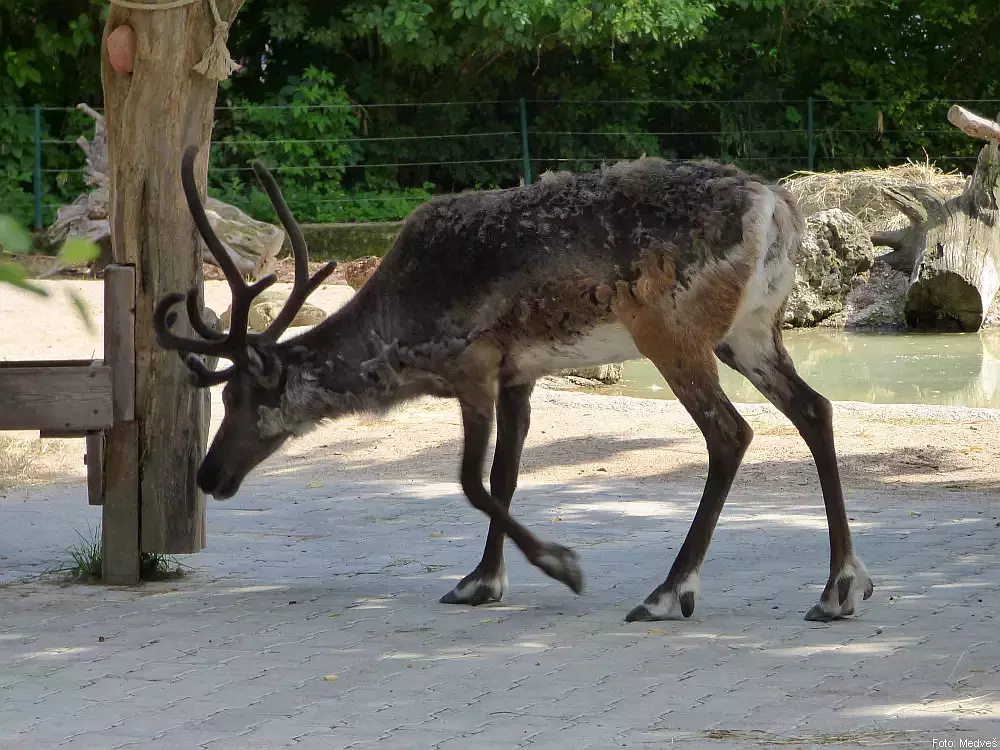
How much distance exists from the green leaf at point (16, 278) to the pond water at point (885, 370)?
9.74m

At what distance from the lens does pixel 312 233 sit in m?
18.2

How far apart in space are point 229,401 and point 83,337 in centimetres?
688

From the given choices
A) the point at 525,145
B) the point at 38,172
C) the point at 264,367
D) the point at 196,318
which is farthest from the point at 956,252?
the point at 38,172

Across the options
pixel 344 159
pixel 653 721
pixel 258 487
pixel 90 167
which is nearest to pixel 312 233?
pixel 344 159

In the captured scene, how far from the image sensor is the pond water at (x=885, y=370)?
1081cm

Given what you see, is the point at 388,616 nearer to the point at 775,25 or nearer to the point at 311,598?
the point at 311,598

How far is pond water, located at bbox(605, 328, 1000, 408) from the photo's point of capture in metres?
10.8

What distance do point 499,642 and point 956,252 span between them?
414 inches

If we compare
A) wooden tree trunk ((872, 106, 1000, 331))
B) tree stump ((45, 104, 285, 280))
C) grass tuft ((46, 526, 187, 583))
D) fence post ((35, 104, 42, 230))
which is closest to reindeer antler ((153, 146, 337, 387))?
grass tuft ((46, 526, 187, 583))

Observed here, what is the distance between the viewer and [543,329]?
500 cm

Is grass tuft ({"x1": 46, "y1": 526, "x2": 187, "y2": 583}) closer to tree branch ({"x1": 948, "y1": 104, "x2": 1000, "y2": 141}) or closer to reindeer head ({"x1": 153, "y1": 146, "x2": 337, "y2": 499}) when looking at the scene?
reindeer head ({"x1": 153, "y1": 146, "x2": 337, "y2": 499})

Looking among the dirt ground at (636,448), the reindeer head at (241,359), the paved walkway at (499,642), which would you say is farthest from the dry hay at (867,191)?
the reindeer head at (241,359)

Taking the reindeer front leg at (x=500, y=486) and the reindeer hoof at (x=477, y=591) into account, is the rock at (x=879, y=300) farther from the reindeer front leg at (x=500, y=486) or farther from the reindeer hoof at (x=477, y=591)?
the reindeer hoof at (x=477, y=591)

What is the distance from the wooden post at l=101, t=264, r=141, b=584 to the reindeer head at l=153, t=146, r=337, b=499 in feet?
0.65
